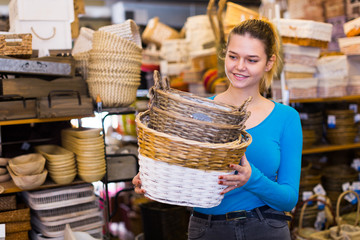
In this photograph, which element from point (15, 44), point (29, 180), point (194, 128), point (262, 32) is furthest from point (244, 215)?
point (15, 44)

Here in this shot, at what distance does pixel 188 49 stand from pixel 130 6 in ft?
8.15

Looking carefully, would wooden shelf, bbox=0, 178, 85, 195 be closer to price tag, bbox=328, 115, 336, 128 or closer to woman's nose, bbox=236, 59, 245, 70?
woman's nose, bbox=236, 59, 245, 70

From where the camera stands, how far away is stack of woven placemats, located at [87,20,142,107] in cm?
280

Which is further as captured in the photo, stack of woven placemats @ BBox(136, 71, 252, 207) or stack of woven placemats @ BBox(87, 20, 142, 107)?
stack of woven placemats @ BBox(87, 20, 142, 107)

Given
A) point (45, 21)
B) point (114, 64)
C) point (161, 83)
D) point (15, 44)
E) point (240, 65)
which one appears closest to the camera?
point (161, 83)

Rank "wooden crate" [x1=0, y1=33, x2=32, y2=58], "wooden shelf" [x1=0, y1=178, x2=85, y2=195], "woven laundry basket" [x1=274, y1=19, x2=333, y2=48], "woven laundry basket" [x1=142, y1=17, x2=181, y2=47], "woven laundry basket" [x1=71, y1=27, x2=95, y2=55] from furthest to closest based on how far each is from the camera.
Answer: "woven laundry basket" [x1=142, y1=17, x2=181, y2=47] < "woven laundry basket" [x1=274, y1=19, x2=333, y2=48] < "woven laundry basket" [x1=71, y1=27, x2=95, y2=55] < "wooden shelf" [x1=0, y1=178, x2=85, y2=195] < "wooden crate" [x1=0, y1=33, x2=32, y2=58]

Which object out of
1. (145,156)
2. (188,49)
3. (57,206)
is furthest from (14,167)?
(188,49)

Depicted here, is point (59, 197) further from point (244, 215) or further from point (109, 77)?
point (244, 215)

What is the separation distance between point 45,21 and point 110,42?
2.26 ft

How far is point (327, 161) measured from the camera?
14.3 feet

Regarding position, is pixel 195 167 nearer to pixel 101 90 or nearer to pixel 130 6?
pixel 101 90

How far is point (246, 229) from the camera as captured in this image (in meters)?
1.53

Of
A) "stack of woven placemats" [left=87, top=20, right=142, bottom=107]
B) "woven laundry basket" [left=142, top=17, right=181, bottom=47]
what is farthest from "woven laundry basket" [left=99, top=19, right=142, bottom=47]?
"woven laundry basket" [left=142, top=17, right=181, bottom=47]

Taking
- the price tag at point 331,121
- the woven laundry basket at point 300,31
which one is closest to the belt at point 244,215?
the woven laundry basket at point 300,31
